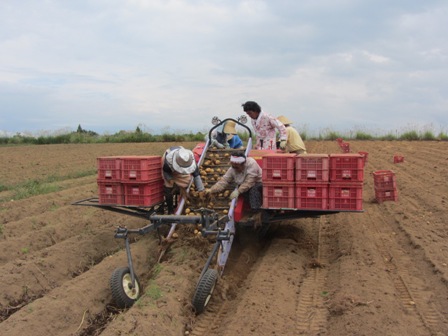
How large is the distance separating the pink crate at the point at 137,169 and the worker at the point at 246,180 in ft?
3.06

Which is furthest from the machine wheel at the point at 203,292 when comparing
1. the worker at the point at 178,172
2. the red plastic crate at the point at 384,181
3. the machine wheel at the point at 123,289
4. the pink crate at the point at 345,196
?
the red plastic crate at the point at 384,181

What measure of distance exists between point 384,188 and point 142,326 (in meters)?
7.35

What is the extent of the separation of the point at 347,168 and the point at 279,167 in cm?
89

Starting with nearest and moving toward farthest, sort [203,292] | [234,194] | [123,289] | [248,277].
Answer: [203,292], [123,289], [248,277], [234,194]

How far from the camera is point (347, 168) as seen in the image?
590 cm

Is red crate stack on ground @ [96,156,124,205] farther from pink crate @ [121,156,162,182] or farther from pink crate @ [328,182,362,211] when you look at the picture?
pink crate @ [328,182,362,211]

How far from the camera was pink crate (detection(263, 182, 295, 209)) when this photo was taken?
6.08 meters

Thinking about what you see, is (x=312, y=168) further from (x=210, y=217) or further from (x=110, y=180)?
(x=110, y=180)

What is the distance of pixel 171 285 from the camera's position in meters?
4.87

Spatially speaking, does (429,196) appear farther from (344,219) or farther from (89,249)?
(89,249)

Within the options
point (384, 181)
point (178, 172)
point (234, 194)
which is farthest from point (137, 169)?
A: point (384, 181)

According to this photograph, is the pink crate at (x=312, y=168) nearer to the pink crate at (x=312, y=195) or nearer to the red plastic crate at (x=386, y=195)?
the pink crate at (x=312, y=195)

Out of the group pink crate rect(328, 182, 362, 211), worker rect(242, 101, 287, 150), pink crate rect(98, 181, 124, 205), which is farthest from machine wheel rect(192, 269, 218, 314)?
worker rect(242, 101, 287, 150)

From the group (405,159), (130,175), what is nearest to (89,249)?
(130,175)
